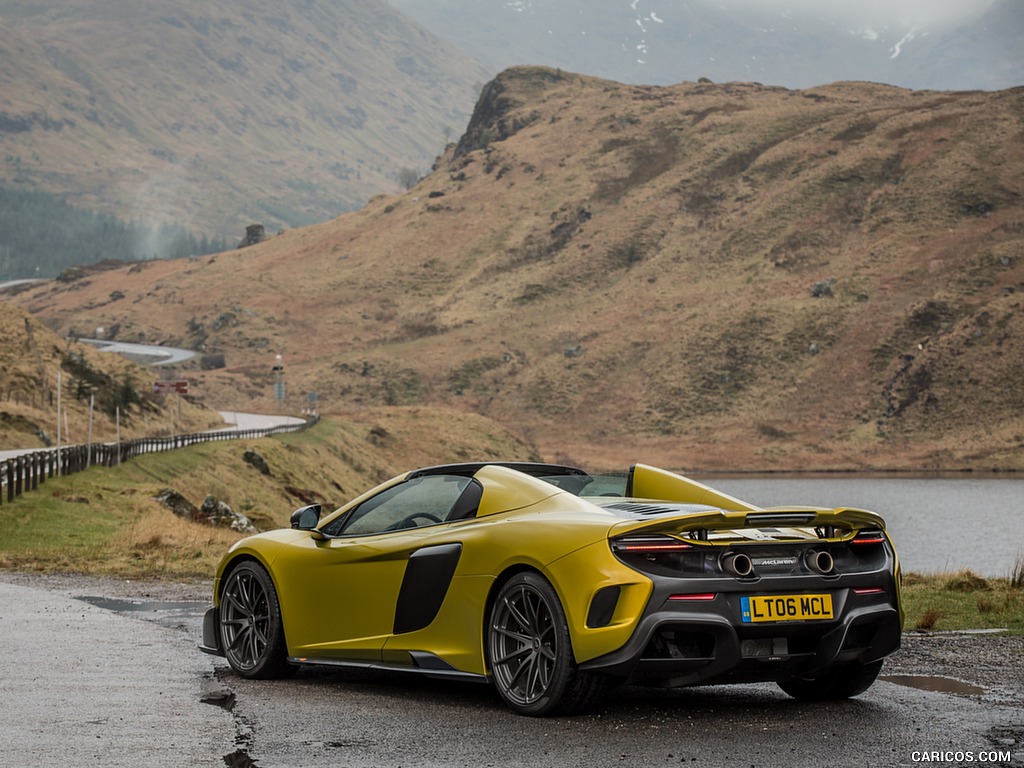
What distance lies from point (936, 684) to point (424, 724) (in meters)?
3.77

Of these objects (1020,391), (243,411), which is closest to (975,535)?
(1020,391)

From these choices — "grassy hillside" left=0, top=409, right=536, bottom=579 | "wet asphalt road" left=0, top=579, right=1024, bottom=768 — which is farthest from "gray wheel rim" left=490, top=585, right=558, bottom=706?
"grassy hillside" left=0, top=409, right=536, bottom=579

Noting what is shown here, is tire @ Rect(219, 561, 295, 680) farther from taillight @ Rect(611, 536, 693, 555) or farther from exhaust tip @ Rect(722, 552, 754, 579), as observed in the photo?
exhaust tip @ Rect(722, 552, 754, 579)

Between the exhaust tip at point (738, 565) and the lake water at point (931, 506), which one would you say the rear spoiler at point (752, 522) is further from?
the lake water at point (931, 506)

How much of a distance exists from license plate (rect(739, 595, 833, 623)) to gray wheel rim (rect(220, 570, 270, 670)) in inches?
151

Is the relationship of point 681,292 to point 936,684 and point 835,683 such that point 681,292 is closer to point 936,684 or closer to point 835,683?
point 936,684

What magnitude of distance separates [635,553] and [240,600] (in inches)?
151

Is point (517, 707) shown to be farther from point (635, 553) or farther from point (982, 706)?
point (982, 706)

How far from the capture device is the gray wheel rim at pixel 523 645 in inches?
320

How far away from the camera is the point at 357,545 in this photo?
9617mm

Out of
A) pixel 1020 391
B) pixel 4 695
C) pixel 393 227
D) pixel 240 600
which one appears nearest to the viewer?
pixel 4 695

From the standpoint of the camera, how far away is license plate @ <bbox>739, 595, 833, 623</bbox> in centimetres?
790

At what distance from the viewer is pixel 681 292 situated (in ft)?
454

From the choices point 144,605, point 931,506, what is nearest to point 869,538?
point 144,605
